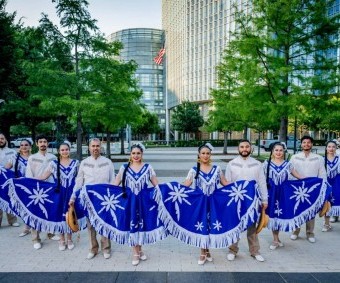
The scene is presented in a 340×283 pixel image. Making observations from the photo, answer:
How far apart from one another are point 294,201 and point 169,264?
2646mm

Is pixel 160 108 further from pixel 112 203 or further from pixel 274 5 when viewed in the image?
pixel 112 203

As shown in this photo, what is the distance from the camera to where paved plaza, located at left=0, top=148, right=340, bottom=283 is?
16.8 ft

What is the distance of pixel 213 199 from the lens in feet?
18.4

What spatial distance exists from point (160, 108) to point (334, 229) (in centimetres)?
9868

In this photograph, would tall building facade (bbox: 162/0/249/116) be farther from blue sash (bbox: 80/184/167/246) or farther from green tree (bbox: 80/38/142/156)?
blue sash (bbox: 80/184/167/246)

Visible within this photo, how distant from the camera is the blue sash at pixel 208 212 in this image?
559 centimetres

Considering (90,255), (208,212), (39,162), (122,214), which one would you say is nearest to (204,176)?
(208,212)

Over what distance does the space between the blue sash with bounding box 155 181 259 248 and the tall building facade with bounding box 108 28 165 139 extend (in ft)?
294

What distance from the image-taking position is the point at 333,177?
7766 mm

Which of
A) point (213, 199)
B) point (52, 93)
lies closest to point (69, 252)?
point (213, 199)

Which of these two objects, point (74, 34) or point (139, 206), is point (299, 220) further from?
point (74, 34)

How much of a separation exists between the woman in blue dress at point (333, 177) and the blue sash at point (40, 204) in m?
5.61

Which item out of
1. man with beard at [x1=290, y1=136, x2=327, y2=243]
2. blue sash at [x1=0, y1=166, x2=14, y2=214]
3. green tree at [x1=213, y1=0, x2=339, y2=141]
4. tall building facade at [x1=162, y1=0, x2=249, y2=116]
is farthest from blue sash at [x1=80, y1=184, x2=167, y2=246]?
tall building facade at [x1=162, y1=0, x2=249, y2=116]

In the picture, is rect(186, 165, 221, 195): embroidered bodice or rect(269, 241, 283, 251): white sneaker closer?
rect(186, 165, 221, 195): embroidered bodice
